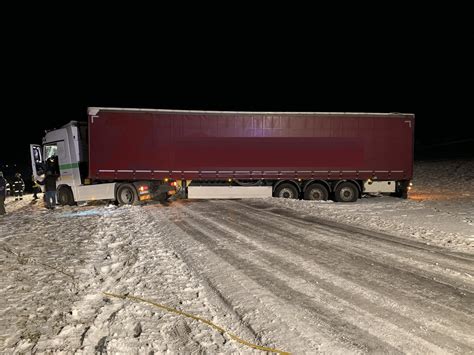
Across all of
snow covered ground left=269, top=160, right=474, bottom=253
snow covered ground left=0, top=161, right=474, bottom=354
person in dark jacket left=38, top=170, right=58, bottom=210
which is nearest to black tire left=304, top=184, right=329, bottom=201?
snow covered ground left=269, top=160, right=474, bottom=253

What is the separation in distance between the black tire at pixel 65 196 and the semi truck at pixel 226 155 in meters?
0.04

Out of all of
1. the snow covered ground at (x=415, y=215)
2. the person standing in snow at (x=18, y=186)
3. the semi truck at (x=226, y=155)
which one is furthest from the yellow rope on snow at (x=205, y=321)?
the person standing in snow at (x=18, y=186)

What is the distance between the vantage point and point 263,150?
1691 cm

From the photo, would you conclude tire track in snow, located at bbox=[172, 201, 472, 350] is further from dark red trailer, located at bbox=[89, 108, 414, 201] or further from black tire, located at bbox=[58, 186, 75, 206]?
black tire, located at bbox=[58, 186, 75, 206]

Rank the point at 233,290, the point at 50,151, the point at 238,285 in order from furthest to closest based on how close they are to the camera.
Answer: the point at 50,151 → the point at 238,285 → the point at 233,290

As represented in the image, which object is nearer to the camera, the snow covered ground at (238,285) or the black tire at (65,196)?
the snow covered ground at (238,285)

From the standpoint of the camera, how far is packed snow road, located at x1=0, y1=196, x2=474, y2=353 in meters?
4.23

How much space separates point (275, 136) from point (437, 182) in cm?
1494

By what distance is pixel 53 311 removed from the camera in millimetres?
4789

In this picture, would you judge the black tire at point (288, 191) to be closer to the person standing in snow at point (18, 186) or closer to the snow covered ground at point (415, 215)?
the snow covered ground at point (415, 215)

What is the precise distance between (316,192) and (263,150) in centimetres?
309

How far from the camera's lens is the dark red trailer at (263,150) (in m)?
16.4

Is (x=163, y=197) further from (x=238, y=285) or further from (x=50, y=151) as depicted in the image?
(x=238, y=285)

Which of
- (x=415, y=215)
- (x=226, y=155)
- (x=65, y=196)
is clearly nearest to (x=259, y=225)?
(x=415, y=215)
